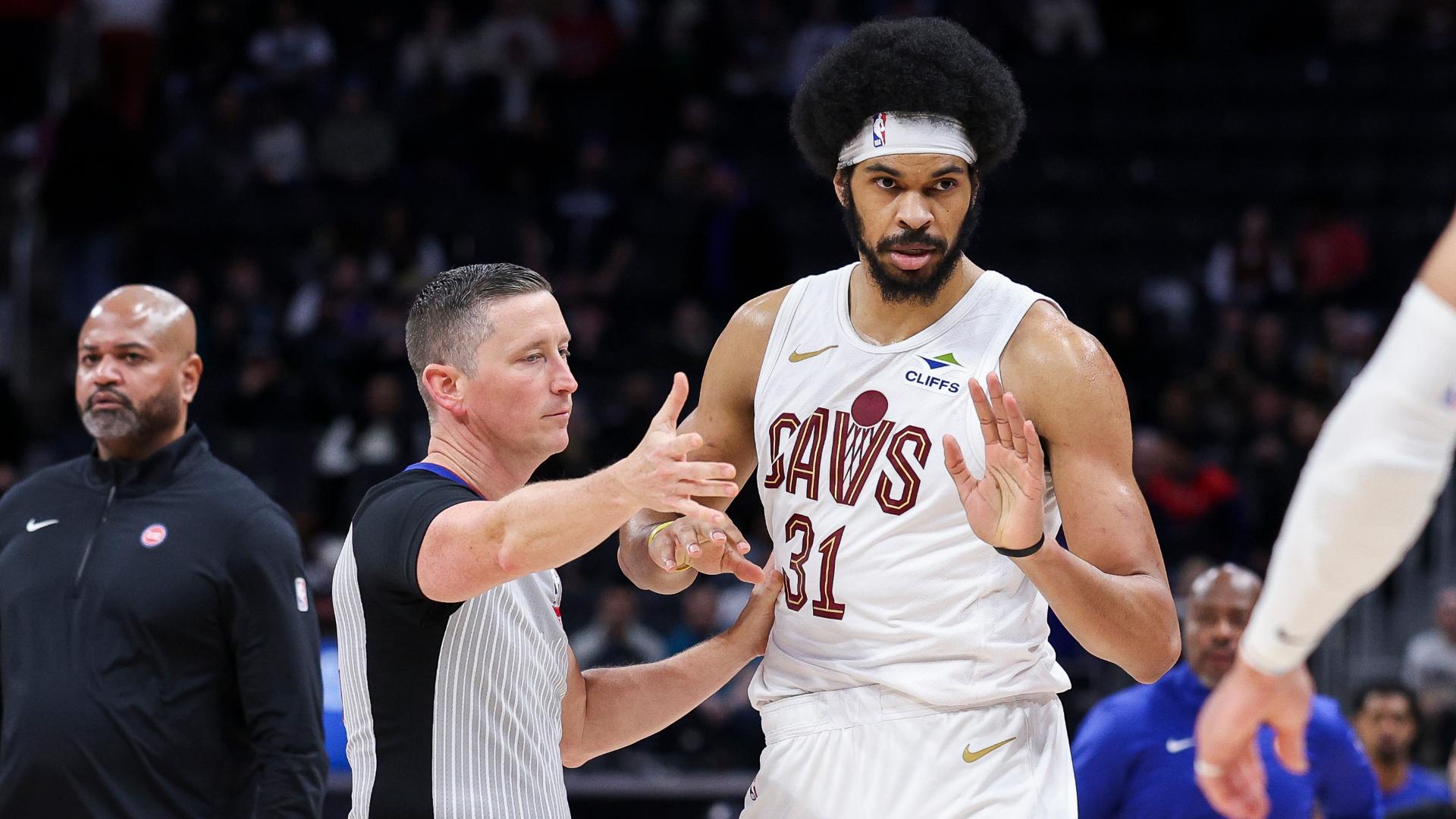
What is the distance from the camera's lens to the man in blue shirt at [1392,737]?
9.49 meters

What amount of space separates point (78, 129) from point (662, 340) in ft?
18.1

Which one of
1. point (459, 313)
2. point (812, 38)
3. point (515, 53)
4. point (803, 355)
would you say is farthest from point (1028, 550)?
point (515, 53)

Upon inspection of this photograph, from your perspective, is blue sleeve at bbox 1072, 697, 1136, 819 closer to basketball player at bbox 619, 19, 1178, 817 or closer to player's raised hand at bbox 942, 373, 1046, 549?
basketball player at bbox 619, 19, 1178, 817

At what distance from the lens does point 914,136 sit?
4.41m

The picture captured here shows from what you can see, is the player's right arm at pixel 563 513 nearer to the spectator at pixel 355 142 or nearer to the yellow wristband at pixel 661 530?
the yellow wristband at pixel 661 530

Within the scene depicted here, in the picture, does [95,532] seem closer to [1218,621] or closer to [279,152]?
[1218,621]

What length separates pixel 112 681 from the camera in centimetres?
524

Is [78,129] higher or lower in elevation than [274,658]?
higher

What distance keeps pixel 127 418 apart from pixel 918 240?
2731 mm

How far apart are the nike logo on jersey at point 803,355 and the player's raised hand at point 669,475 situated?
41.2 inches

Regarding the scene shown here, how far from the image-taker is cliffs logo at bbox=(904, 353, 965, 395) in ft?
14.1

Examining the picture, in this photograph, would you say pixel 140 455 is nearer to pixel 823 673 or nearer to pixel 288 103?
pixel 823 673

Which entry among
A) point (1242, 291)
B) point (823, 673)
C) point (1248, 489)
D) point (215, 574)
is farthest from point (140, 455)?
point (1242, 291)

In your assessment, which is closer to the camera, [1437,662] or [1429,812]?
[1429,812]
